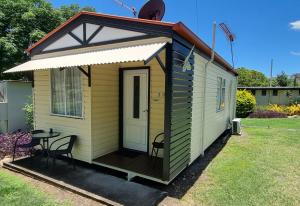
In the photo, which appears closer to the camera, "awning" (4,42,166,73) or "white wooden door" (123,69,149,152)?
"awning" (4,42,166,73)

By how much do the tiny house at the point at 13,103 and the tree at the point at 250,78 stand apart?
47.7 m

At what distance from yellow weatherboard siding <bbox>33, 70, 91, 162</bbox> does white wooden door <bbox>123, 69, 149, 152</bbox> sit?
4.31 feet

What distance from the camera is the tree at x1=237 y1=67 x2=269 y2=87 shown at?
54.3 meters

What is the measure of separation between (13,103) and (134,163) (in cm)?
673

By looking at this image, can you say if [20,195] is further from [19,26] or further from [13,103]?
[19,26]

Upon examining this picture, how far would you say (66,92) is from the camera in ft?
21.7

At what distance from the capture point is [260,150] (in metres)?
8.39

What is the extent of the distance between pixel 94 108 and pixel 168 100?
2293 mm

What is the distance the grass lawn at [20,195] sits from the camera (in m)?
4.35

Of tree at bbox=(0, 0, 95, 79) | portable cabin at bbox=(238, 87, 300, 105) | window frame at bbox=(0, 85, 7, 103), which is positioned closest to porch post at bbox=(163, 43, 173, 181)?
window frame at bbox=(0, 85, 7, 103)

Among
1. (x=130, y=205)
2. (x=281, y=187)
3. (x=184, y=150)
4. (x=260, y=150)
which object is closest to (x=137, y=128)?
(x=184, y=150)

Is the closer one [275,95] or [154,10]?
[154,10]

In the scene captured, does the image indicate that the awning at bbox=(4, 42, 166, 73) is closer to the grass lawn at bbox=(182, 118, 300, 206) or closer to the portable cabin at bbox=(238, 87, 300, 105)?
the grass lawn at bbox=(182, 118, 300, 206)

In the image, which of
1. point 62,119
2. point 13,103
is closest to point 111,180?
point 62,119
